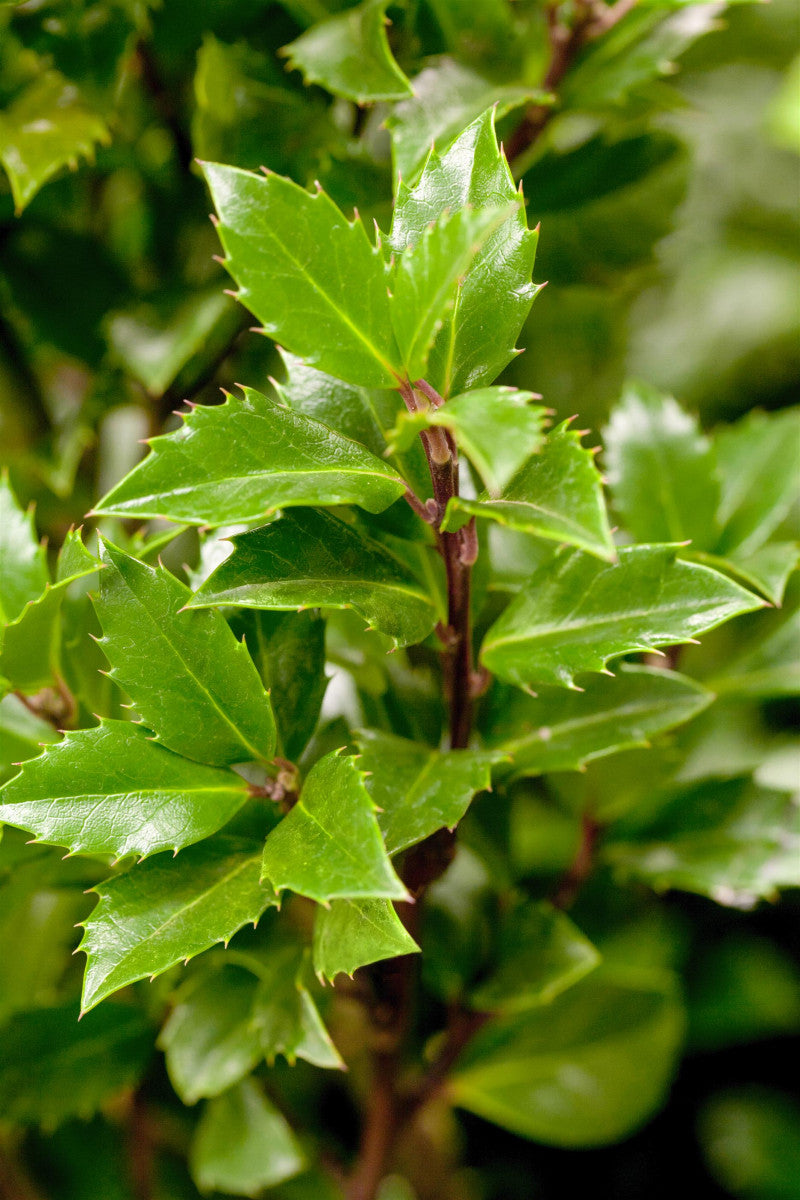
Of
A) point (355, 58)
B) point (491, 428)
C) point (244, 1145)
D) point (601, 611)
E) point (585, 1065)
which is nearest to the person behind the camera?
point (491, 428)

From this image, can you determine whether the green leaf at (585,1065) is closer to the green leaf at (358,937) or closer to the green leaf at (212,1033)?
the green leaf at (212,1033)

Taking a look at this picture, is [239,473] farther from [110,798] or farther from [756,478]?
[756,478]

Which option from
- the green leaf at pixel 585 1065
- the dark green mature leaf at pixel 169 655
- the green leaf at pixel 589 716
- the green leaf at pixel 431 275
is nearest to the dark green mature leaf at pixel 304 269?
the green leaf at pixel 431 275

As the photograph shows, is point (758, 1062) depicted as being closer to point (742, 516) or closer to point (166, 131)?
point (742, 516)

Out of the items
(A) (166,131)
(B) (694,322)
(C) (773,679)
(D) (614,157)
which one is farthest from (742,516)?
(B) (694,322)

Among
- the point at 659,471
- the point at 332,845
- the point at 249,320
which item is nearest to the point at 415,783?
the point at 332,845

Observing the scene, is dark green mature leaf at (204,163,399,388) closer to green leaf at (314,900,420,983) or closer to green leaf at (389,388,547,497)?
green leaf at (389,388,547,497)
